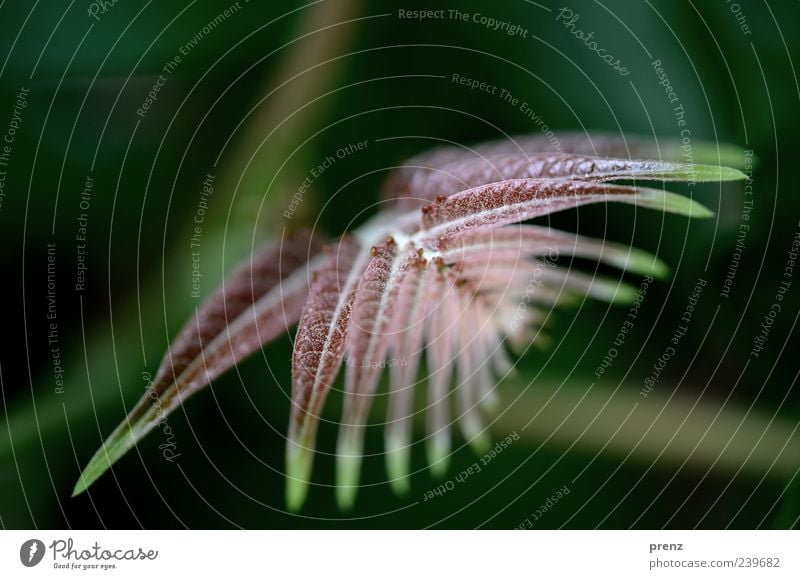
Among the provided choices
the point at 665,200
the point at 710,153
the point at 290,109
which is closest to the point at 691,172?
the point at 665,200

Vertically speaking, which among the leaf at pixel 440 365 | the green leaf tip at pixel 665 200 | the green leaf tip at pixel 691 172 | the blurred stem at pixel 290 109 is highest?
the blurred stem at pixel 290 109

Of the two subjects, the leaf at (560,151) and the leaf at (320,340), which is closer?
the leaf at (320,340)

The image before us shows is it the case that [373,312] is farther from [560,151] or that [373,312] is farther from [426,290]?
[560,151]

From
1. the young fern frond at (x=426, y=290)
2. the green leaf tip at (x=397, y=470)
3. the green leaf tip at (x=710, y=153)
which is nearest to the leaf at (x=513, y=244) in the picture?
the young fern frond at (x=426, y=290)

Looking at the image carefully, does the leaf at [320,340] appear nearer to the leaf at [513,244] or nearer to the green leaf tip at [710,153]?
the leaf at [513,244]

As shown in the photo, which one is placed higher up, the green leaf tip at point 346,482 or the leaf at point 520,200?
the leaf at point 520,200

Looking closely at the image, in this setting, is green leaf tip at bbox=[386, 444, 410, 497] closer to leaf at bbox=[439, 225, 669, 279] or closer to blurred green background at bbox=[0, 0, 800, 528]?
blurred green background at bbox=[0, 0, 800, 528]
